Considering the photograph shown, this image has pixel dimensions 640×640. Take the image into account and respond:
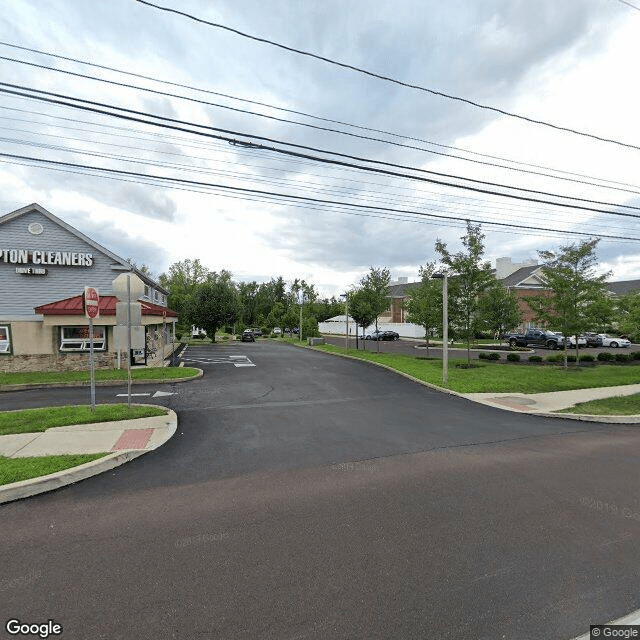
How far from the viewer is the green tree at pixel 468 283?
62.8ft

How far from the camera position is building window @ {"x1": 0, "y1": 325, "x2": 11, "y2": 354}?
1691 centimetres

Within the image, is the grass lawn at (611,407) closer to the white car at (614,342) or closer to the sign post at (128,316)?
the sign post at (128,316)

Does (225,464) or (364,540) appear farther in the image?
(225,464)

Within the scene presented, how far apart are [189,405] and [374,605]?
8.47 meters

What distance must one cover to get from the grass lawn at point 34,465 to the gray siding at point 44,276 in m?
15.2

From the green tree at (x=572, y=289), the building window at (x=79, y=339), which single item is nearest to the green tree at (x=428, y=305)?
the green tree at (x=572, y=289)

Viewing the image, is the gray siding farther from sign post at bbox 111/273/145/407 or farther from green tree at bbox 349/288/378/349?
green tree at bbox 349/288/378/349

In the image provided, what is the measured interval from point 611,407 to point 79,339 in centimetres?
2095

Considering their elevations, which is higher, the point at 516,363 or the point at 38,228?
the point at 38,228

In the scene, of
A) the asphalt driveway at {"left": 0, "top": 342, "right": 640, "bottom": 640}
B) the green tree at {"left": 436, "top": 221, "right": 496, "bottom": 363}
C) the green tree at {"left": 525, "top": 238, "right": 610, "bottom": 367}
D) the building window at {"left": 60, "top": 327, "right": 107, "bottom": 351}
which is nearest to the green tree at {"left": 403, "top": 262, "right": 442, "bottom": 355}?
the green tree at {"left": 436, "top": 221, "right": 496, "bottom": 363}

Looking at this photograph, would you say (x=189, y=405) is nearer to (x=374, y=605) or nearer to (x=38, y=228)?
(x=374, y=605)

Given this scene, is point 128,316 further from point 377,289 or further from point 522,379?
point 377,289

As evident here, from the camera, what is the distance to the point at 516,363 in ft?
71.7

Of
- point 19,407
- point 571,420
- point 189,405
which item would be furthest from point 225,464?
point 571,420
